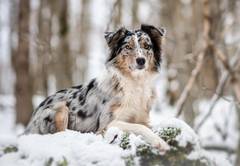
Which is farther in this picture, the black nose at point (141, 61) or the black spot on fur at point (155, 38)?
the black spot on fur at point (155, 38)

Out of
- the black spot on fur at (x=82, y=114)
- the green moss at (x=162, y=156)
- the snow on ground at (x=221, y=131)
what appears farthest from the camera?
the snow on ground at (x=221, y=131)

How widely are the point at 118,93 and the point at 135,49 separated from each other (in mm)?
581

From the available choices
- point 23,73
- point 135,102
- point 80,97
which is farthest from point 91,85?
point 23,73

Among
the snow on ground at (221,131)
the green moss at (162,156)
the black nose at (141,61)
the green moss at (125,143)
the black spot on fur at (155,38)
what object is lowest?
the snow on ground at (221,131)

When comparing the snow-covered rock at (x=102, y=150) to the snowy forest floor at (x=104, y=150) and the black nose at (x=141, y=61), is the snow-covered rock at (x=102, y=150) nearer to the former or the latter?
the snowy forest floor at (x=104, y=150)

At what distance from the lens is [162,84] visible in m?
26.9

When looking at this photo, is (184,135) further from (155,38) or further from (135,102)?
(155,38)

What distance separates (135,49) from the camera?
6480 mm

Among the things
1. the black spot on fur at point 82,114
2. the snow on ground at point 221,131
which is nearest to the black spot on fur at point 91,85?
the black spot on fur at point 82,114

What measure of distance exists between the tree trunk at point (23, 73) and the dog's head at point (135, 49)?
10140mm

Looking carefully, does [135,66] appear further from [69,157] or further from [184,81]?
[184,81]

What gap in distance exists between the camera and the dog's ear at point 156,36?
6.83 m

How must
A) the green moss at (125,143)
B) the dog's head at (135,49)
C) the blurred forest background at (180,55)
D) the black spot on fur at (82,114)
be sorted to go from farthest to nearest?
the blurred forest background at (180,55) → the black spot on fur at (82,114) → the dog's head at (135,49) → the green moss at (125,143)

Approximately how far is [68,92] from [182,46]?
907 centimetres
